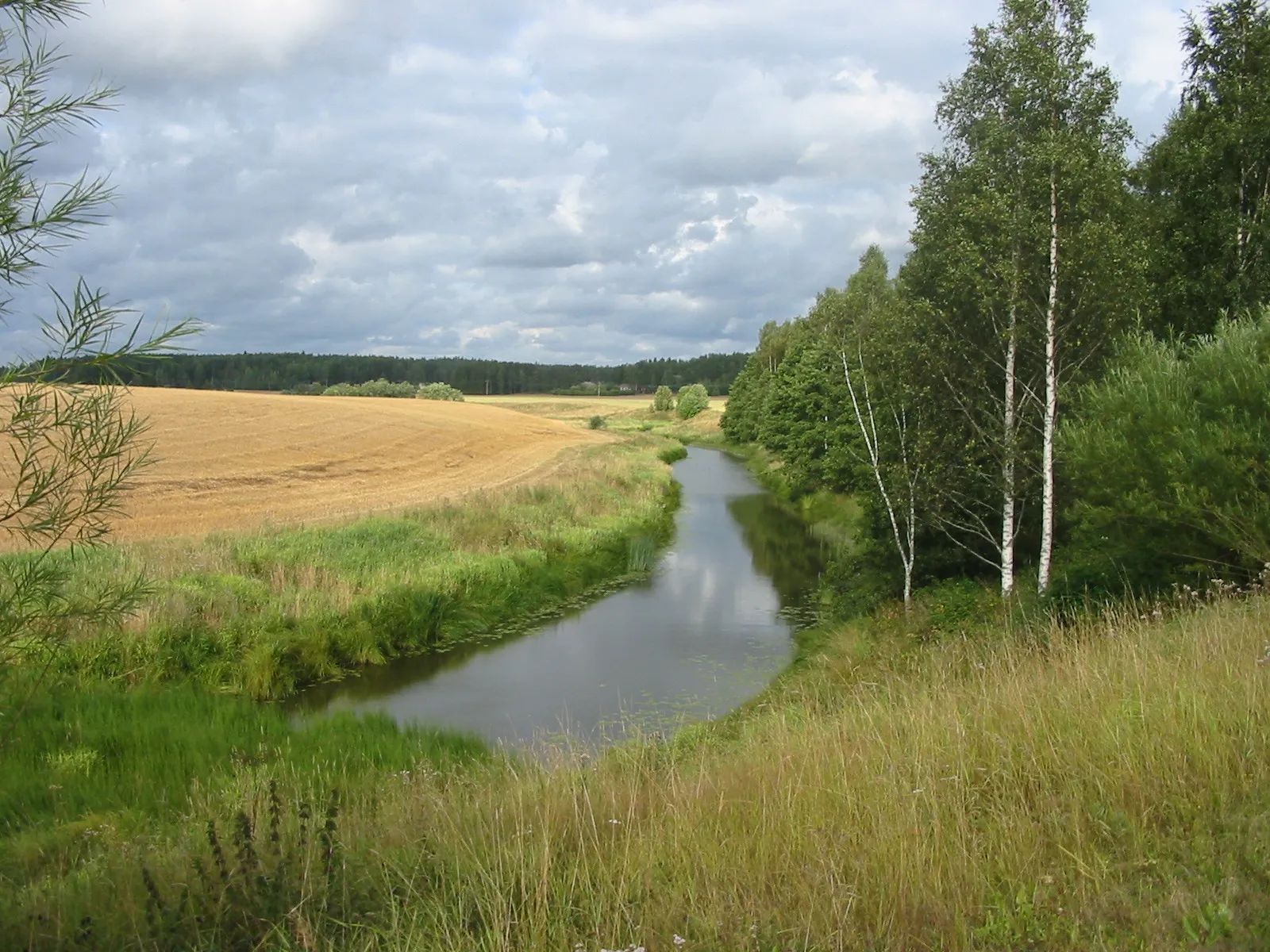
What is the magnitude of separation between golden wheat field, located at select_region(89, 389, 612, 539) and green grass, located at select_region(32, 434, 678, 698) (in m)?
2.02

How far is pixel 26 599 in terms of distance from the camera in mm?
3762

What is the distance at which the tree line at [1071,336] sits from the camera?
383 inches

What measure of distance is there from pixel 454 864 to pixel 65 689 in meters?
8.02

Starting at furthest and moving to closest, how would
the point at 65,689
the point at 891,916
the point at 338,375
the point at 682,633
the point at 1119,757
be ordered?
the point at 338,375
the point at 682,633
the point at 65,689
the point at 1119,757
the point at 891,916

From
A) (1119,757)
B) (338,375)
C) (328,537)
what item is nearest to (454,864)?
(1119,757)

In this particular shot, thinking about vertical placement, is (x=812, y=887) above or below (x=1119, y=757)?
below

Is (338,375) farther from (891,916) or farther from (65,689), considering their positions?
(891,916)

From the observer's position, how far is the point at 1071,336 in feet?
42.9

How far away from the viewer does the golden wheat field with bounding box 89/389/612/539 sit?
79.9 ft

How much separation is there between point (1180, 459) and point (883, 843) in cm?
729

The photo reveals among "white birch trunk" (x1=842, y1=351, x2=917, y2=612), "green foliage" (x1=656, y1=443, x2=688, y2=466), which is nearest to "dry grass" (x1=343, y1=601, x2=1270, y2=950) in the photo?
"white birch trunk" (x1=842, y1=351, x2=917, y2=612)

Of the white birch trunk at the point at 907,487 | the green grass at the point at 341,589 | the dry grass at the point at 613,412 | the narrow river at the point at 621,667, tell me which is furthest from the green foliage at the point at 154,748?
the dry grass at the point at 613,412

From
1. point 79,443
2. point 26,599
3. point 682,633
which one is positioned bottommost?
point 682,633

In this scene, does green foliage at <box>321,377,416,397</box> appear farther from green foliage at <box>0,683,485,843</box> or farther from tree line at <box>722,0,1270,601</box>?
green foliage at <box>0,683,485,843</box>
